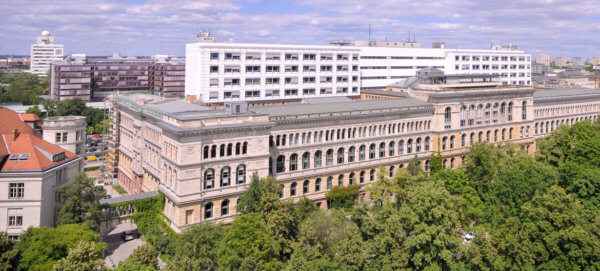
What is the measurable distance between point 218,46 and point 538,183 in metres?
59.5

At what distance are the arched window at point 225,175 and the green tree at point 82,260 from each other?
20930 mm

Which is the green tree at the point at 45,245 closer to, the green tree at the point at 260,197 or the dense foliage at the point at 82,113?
the green tree at the point at 260,197

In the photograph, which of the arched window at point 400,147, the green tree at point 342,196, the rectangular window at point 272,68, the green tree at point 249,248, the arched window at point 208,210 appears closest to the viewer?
the green tree at point 249,248

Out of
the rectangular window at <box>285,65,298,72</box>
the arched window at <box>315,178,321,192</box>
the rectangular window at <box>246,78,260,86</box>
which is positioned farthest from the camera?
the rectangular window at <box>285,65,298,72</box>

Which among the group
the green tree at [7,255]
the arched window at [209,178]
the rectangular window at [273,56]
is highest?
the rectangular window at [273,56]

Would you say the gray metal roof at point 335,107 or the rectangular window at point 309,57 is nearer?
the gray metal roof at point 335,107

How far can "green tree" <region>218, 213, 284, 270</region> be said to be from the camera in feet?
153

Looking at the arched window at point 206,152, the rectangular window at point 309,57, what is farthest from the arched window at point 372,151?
the rectangular window at point 309,57

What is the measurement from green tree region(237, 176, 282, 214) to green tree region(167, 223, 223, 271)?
24.9ft

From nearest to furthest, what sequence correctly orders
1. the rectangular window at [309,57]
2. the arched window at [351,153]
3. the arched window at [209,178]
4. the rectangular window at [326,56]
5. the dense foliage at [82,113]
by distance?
the arched window at [209,178], the arched window at [351,153], the rectangular window at [309,57], the rectangular window at [326,56], the dense foliage at [82,113]

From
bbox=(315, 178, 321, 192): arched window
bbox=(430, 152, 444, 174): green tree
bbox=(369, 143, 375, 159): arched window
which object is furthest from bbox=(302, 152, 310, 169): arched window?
bbox=(430, 152, 444, 174): green tree

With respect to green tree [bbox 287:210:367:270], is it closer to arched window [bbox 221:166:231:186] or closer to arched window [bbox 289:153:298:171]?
arched window [bbox 221:166:231:186]

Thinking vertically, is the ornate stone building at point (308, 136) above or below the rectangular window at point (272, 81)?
below

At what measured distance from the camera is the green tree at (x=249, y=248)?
153 ft
